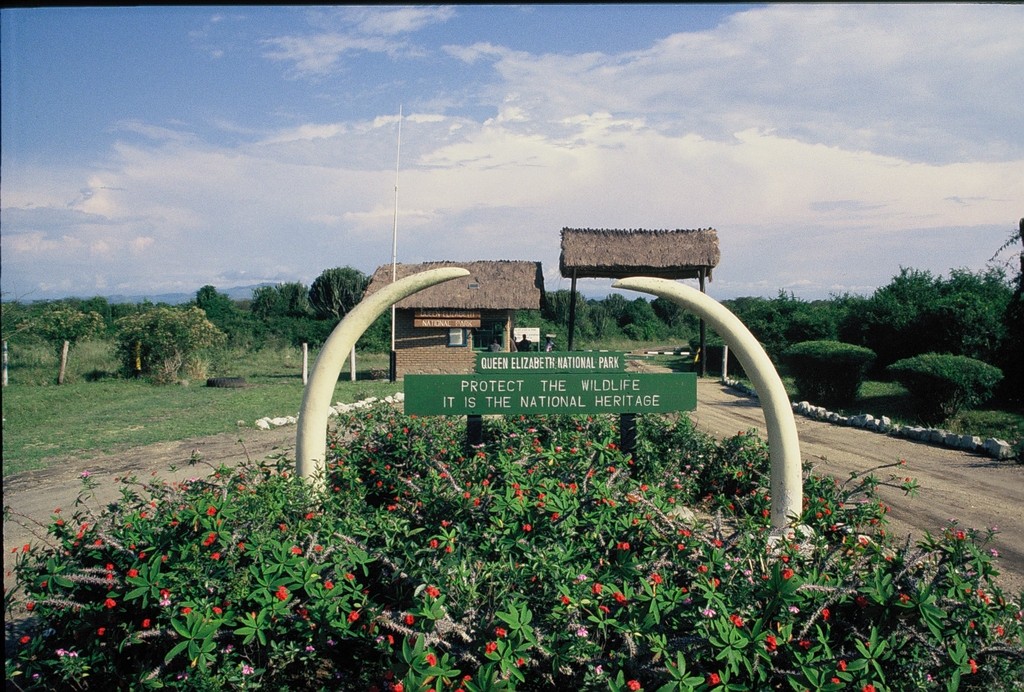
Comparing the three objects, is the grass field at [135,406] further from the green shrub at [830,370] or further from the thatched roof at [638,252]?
the thatched roof at [638,252]

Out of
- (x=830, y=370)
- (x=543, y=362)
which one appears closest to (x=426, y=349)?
(x=830, y=370)

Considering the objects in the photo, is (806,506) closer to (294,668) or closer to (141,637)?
(294,668)

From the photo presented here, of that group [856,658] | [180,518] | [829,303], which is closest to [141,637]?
[180,518]

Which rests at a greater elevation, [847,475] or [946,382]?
[946,382]

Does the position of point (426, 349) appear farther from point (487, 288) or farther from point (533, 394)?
point (533, 394)

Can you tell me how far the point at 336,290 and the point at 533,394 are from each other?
32.3 m

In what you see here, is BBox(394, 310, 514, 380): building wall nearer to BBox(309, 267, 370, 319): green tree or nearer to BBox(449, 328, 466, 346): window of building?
BBox(449, 328, 466, 346): window of building

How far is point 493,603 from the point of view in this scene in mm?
3473

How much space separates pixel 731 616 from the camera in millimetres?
3102

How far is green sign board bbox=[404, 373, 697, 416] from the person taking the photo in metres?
5.84

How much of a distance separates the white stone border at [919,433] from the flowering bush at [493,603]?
6.86 metres

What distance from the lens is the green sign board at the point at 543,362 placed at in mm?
5984

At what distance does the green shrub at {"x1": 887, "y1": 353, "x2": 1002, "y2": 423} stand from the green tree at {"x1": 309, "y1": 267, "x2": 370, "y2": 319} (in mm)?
28216

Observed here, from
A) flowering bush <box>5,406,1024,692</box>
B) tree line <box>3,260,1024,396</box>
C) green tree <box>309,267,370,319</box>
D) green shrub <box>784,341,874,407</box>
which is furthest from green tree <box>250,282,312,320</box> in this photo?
flowering bush <box>5,406,1024,692</box>
